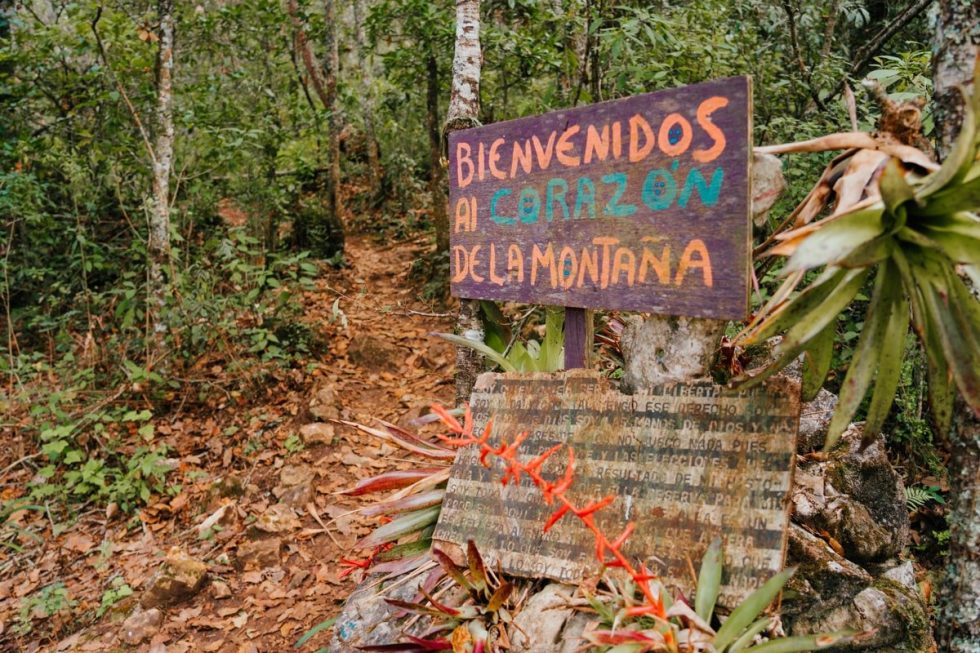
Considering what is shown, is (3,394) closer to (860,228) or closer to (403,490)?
(403,490)

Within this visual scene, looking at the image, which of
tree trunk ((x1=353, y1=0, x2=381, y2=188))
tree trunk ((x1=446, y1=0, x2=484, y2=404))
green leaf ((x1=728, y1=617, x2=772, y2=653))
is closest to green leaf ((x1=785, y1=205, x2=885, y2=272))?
green leaf ((x1=728, y1=617, x2=772, y2=653))

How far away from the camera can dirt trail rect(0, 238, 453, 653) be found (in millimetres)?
3242

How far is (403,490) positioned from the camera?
267 cm

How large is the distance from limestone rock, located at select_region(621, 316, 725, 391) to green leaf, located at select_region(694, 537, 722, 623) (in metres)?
0.56

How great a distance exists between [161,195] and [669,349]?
13.7 ft

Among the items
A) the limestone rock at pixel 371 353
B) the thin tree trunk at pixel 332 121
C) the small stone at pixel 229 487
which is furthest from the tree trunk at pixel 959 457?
the thin tree trunk at pixel 332 121

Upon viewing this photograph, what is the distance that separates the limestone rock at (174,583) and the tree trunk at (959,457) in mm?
3288

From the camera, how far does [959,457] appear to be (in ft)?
5.74

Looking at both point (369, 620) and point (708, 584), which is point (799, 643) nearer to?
point (708, 584)

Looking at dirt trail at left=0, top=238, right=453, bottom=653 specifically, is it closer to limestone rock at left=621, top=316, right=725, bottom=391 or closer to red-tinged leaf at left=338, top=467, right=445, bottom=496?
red-tinged leaf at left=338, top=467, right=445, bottom=496

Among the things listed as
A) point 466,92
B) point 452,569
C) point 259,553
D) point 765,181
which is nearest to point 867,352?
point 765,181

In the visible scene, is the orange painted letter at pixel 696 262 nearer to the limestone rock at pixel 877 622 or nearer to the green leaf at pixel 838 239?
the green leaf at pixel 838 239

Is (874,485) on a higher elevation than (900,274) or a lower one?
lower

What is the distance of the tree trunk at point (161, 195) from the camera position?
482 centimetres
